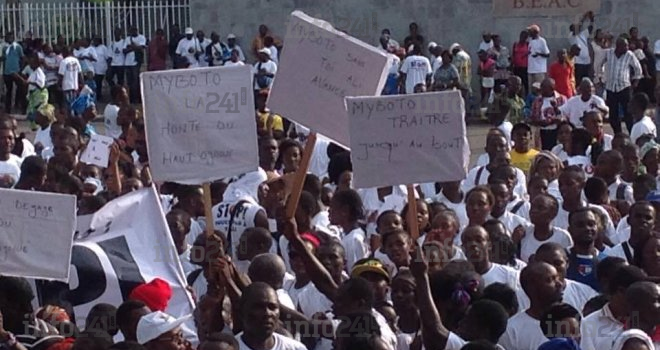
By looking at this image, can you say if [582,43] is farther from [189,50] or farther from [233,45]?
[189,50]

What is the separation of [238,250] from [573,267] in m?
1.82

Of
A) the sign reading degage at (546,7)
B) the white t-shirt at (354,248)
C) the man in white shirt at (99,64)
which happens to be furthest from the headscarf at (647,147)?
the man in white shirt at (99,64)

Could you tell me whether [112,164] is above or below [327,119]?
below

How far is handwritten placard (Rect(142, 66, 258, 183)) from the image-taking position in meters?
8.58

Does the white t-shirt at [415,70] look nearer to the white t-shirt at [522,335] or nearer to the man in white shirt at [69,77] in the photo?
the man in white shirt at [69,77]

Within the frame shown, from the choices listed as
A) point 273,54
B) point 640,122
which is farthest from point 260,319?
point 273,54

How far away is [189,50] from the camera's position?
26766 mm

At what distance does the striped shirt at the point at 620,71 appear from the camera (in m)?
22.2

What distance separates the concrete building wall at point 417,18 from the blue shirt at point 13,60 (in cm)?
314

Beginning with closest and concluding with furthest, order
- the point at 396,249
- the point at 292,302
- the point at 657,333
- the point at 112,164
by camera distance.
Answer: the point at 657,333, the point at 292,302, the point at 396,249, the point at 112,164

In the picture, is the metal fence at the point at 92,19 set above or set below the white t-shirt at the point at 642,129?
below

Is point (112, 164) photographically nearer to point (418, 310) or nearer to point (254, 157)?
point (254, 157)

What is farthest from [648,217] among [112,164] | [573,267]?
[112,164]

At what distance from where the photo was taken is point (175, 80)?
8.65 meters
